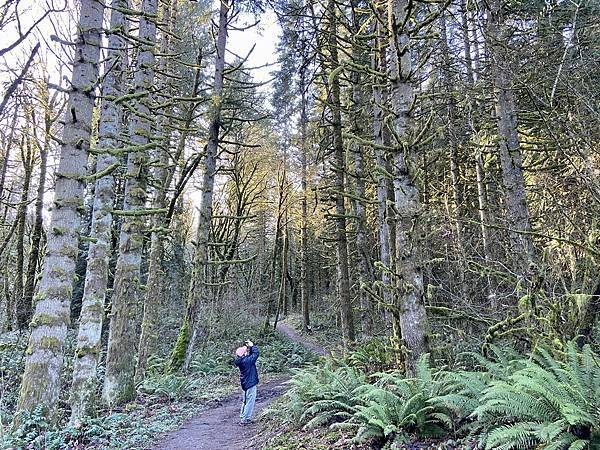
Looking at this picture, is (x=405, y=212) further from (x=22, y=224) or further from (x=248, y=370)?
(x=22, y=224)

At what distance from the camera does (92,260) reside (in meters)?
7.96

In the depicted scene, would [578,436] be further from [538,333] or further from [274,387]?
[274,387]

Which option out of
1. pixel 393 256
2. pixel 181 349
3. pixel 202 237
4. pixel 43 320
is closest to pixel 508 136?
pixel 393 256

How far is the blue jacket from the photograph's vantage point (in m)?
8.89

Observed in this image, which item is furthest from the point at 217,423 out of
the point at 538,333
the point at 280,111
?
the point at 280,111

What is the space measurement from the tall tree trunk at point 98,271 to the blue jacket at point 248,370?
2819mm

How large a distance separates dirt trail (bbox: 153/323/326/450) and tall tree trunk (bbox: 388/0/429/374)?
3.07m

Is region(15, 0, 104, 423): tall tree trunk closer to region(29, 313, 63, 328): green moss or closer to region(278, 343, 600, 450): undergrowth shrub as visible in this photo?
region(29, 313, 63, 328): green moss

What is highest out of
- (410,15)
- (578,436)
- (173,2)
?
(173,2)

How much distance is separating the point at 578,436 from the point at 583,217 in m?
4.26

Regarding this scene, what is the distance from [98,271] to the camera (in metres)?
7.83

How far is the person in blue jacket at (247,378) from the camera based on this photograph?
859cm

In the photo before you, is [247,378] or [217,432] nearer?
[217,432]

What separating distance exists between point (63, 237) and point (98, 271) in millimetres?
2179
